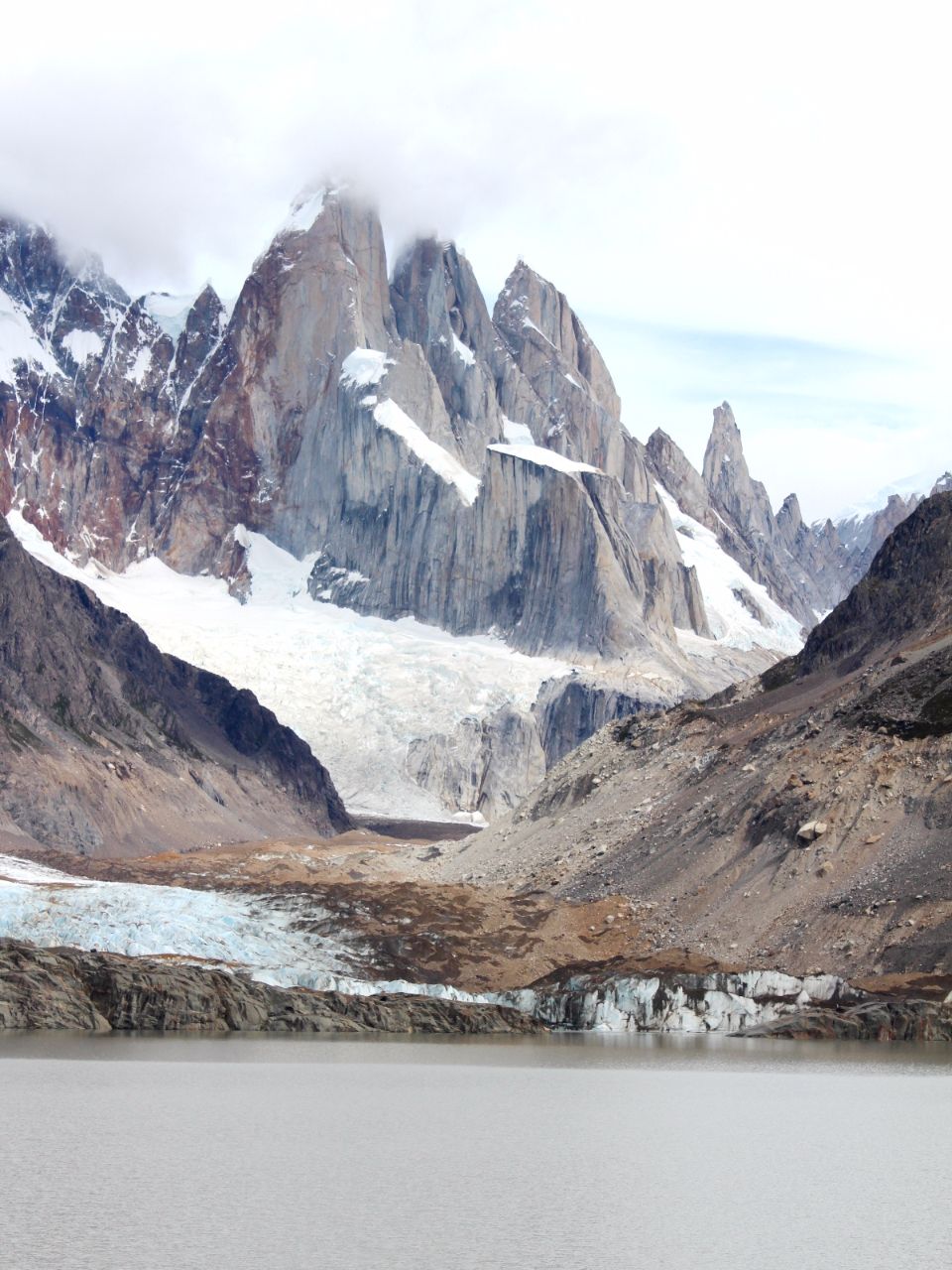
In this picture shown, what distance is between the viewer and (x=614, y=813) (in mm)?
124250

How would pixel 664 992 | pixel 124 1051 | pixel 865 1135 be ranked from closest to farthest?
pixel 865 1135 → pixel 124 1051 → pixel 664 992

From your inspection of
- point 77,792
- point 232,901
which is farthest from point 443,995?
point 77,792

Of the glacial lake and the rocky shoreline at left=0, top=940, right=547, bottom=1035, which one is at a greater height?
the rocky shoreline at left=0, top=940, right=547, bottom=1035

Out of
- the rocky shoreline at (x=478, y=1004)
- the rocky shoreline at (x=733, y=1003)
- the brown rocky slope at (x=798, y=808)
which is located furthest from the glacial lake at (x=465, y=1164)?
the brown rocky slope at (x=798, y=808)

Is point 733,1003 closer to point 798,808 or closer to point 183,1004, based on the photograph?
point 798,808

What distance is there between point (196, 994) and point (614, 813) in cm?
4928

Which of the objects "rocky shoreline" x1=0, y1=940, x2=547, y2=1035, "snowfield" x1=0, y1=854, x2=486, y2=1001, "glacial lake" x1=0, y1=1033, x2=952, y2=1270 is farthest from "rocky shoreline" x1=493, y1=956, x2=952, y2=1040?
"glacial lake" x1=0, y1=1033, x2=952, y2=1270

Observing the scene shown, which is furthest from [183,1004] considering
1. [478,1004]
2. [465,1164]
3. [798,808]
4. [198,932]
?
[465,1164]

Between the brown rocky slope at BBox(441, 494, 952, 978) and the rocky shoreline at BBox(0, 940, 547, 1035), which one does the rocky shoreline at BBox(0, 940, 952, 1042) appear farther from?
the brown rocky slope at BBox(441, 494, 952, 978)

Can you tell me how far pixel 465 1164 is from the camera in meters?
40.5

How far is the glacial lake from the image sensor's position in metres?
31.8

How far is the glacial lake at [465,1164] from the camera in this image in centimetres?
3181

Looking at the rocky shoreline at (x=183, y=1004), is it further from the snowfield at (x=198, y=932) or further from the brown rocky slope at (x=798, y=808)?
the brown rocky slope at (x=798, y=808)

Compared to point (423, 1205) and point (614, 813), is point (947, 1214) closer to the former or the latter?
point (423, 1205)
